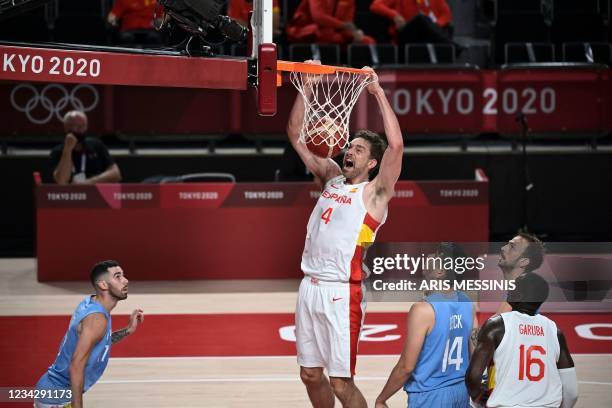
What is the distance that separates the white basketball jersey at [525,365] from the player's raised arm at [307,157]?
1.93 meters

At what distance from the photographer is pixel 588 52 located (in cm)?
1398

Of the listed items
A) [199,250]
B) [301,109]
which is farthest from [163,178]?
[301,109]

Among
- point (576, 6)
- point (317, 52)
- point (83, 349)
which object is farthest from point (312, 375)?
point (576, 6)

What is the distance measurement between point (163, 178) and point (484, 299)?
646cm

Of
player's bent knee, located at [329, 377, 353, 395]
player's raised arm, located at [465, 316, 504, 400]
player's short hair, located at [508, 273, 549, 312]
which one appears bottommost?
player's bent knee, located at [329, 377, 353, 395]

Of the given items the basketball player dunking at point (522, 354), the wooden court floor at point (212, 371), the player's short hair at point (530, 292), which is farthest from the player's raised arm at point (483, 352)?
the wooden court floor at point (212, 371)

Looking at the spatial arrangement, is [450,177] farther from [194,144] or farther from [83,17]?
[83,17]

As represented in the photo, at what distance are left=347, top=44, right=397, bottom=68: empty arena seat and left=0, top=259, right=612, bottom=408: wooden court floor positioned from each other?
3.20 m

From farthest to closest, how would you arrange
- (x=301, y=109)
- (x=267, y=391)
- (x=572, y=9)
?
(x=572, y=9) < (x=267, y=391) < (x=301, y=109)

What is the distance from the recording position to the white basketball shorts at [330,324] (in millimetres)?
6672

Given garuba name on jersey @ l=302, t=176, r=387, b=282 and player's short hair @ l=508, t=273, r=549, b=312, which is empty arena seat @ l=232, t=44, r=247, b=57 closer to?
garuba name on jersey @ l=302, t=176, r=387, b=282

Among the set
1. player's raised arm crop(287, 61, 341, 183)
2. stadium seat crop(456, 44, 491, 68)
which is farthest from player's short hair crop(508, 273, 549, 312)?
stadium seat crop(456, 44, 491, 68)

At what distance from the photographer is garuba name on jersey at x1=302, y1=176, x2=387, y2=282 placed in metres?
6.79

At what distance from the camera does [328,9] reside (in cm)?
1386
